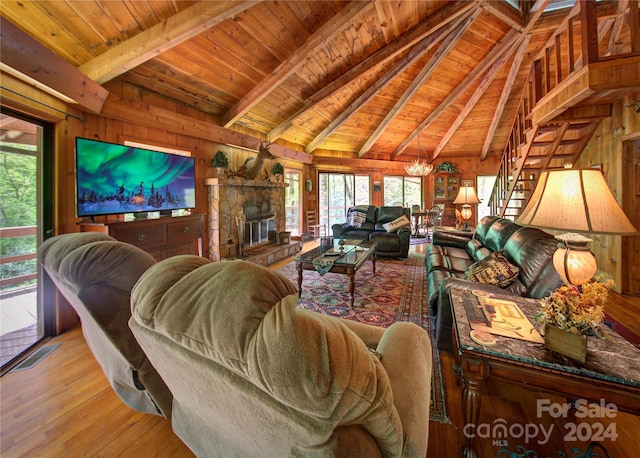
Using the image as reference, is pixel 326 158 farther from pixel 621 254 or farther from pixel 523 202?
pixel 621 254

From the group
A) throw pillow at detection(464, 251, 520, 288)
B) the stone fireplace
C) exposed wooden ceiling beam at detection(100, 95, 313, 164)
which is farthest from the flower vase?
exposed wooden ceiling beam at detection(100, 95, 313, 164)

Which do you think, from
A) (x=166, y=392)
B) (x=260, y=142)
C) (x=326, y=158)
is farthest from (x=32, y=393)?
(x=326, y=158)

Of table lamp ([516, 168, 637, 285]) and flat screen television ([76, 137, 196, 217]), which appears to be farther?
flat screen television ([76, 137, 196, 217])

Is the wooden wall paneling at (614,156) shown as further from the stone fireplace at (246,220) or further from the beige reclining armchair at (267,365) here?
the stone fireplace at (246,220)

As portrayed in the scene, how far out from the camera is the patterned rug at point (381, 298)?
2.65m

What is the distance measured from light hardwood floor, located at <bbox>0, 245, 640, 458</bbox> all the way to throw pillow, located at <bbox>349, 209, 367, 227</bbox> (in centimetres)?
405

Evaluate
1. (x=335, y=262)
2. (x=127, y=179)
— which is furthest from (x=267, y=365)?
(x=127, y=179)

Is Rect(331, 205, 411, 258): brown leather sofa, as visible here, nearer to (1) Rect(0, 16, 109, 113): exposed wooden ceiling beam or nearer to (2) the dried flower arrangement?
(2) the dried flower arrangement

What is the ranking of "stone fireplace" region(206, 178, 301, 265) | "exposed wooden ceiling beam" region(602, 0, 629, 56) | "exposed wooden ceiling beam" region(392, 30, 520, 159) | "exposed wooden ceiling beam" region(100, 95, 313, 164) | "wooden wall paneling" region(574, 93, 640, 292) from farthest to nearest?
1. "exposed wooden ceiling beam" region(392, 30, 520, 159)
2. "stone fireplace" region(206, 178, 301, 265)
3. "wooden wall paneling" region(574, 93, 640, 292)
4. "exposed wooden ceiling beam" region(100, 95, 313, 164)
5. "exposed wooden ceiling beam" region(602, 0, 629, 56)

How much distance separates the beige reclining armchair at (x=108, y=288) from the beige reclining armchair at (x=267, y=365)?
0.42 m

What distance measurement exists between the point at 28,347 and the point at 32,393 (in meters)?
0.73

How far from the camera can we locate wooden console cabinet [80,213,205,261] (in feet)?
8.53

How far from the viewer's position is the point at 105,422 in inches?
61.7

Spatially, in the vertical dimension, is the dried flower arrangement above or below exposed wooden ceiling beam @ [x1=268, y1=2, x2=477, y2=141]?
below
